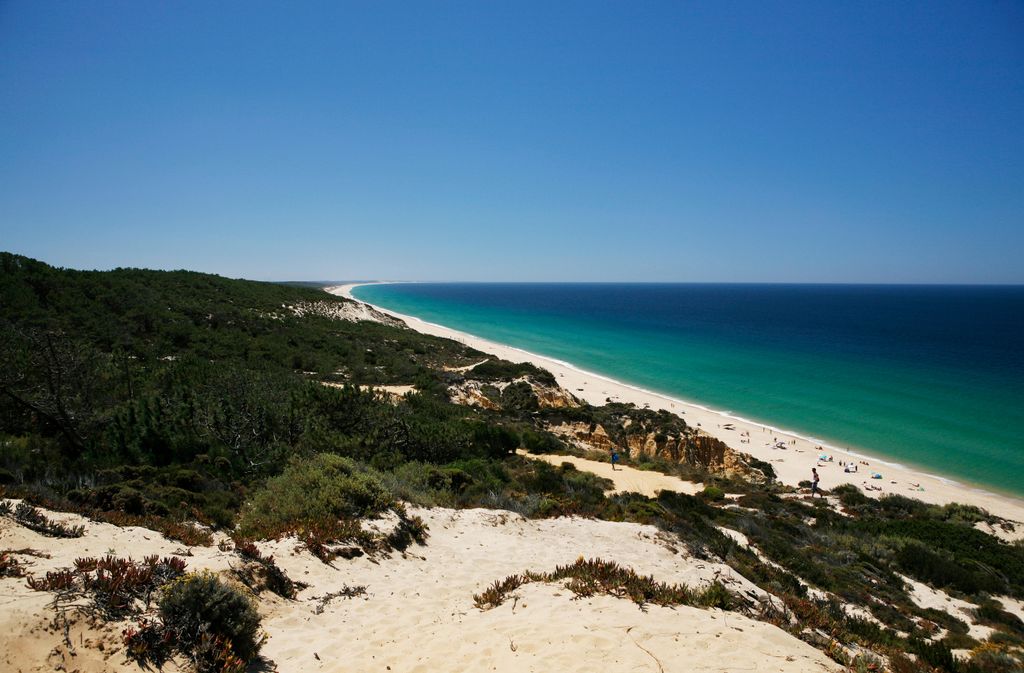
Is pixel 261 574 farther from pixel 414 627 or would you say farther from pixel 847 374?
pixel 847 374

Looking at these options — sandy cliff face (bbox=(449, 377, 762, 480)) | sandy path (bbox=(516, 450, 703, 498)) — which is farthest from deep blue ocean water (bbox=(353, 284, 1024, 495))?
sandy path (bbox=(516, 450, 703, 498))

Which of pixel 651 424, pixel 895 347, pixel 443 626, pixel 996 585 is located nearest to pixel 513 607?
pixel 443 626

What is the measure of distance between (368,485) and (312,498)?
113cm

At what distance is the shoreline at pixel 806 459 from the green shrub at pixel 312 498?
2221cm

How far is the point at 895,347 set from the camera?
65.6m

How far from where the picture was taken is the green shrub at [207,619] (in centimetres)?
407

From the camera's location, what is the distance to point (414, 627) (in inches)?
217

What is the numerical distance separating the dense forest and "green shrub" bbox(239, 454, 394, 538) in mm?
34

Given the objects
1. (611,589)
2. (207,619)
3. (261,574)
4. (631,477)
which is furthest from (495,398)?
(207,619)

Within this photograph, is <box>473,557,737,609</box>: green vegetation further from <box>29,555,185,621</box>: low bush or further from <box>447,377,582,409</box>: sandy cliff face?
<box>447,377,582,409</box>: sandy cliff face

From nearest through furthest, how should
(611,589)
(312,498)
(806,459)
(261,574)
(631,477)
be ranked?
(261,574), (611,589), (312,498), (631,477), (806,459)

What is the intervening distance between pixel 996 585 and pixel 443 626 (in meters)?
15.0

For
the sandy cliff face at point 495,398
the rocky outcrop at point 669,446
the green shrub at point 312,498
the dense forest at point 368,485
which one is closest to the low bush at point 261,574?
the dense forest at point 368,485

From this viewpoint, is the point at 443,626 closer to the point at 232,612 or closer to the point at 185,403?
the point at 232,612
